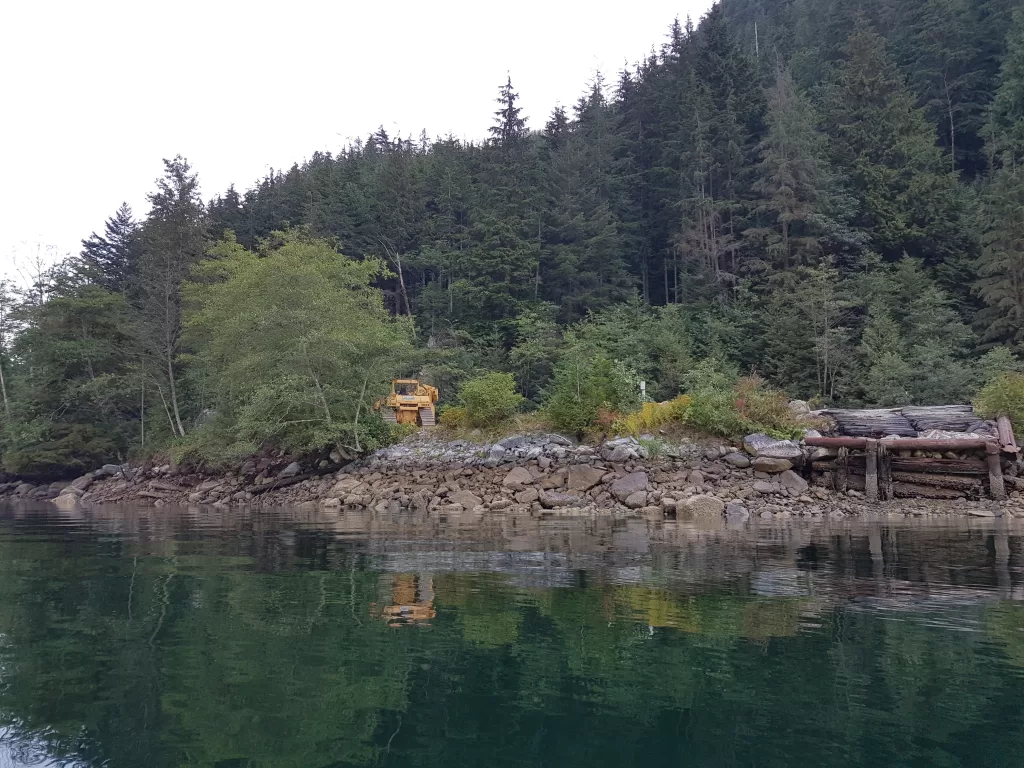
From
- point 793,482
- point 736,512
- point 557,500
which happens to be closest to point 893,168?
point 793,482

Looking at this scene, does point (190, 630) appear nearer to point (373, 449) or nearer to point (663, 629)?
point (663, 629)

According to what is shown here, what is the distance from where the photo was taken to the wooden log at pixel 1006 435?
18625mm

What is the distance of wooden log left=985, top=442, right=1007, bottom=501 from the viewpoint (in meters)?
18.4

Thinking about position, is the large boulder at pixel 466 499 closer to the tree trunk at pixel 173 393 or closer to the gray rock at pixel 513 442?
the gray rock at pixel 513 442

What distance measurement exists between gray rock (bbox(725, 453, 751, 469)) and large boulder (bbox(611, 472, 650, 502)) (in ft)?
8.47

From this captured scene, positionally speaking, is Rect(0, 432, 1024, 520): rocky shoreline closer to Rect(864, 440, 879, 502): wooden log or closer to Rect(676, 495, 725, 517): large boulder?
Rect(676, 495, 725, 517): large boulder

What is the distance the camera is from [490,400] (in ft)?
83.6

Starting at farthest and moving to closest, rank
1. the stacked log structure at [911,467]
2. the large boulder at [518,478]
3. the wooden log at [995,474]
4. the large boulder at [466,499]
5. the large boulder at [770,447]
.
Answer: the large boulder at [518,478] → the large boulder at [466,499] → the large boulder at [770,447] → the stacked log structure at [911,467] → the wooden log at [995,474]

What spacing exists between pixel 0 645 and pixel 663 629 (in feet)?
20.0

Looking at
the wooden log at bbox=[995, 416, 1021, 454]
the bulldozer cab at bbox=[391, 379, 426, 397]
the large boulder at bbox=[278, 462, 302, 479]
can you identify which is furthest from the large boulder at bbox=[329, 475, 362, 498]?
the wooden log at bbox=[995, 416, 1021, 454]

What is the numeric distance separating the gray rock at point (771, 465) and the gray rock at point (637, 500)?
352 centimetres

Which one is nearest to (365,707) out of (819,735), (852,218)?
(819,735)

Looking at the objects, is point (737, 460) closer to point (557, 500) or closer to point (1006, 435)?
point (557, 500)

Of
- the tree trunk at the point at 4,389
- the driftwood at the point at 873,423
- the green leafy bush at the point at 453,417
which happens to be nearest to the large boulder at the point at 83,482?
the tree trunk at the point at 4,389
